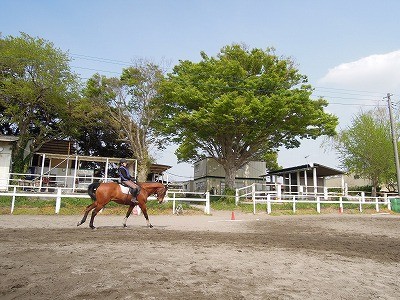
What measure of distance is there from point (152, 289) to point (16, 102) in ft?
92.6

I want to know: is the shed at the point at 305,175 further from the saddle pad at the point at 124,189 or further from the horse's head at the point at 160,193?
the saddle pad at the point at 124,189

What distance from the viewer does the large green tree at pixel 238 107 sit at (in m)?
24.2

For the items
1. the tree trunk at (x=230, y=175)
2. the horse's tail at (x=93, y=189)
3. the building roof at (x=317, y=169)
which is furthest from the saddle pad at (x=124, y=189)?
the building roof at (x=317, y=169)

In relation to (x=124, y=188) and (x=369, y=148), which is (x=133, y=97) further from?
(x=369, y=148)

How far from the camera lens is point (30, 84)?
80.3 feet

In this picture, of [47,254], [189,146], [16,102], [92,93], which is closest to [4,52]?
[16,102]

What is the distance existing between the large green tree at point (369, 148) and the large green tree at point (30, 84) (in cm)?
3182

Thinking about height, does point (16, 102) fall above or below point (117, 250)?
above

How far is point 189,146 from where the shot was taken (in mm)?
29859

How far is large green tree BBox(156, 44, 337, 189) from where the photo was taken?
2417cm

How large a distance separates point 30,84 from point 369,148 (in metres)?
35.8

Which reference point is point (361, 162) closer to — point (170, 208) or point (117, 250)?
point (170, 208)

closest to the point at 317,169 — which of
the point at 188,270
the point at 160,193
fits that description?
the point at 160,193

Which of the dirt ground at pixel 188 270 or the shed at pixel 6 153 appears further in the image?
the shed at pixel 6 153
